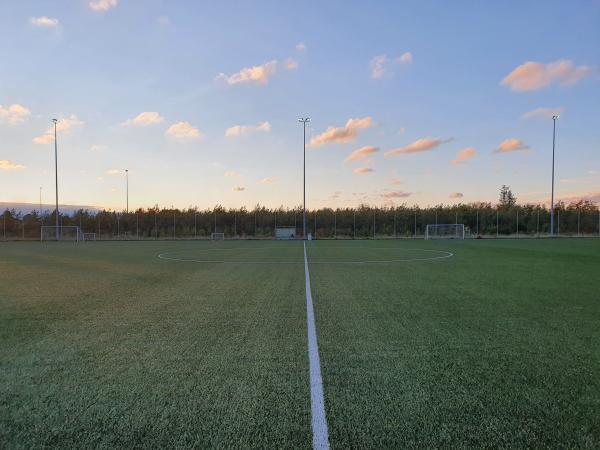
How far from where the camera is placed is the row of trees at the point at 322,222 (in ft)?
130

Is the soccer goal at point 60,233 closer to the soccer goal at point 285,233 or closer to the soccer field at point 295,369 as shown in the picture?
the soccer goal at point 285,233

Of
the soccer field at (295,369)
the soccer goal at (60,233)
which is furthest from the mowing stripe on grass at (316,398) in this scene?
the soccer goal at (60,233)

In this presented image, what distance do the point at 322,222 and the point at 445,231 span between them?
12507mm

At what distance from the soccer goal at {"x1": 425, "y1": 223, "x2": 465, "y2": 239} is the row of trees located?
1305 millimetres

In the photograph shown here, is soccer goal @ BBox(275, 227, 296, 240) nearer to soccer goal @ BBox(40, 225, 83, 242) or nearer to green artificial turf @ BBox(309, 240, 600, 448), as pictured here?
soccer goal @ BBox(40, 225, 83, 242)

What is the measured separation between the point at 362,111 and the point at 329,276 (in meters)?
16.6

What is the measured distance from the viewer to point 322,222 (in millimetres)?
40344

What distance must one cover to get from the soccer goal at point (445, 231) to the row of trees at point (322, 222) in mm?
1305

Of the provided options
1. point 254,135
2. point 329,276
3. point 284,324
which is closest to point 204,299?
point 284,324

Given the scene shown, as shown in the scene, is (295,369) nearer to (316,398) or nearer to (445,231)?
(316,398)

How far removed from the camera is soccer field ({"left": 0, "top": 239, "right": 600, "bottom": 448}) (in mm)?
2248

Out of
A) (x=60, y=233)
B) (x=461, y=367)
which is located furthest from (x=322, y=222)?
(x=461, y=367)

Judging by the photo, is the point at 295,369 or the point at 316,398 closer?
the point at 316,398

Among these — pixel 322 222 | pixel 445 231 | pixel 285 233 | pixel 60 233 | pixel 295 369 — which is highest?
pixel 322 222
